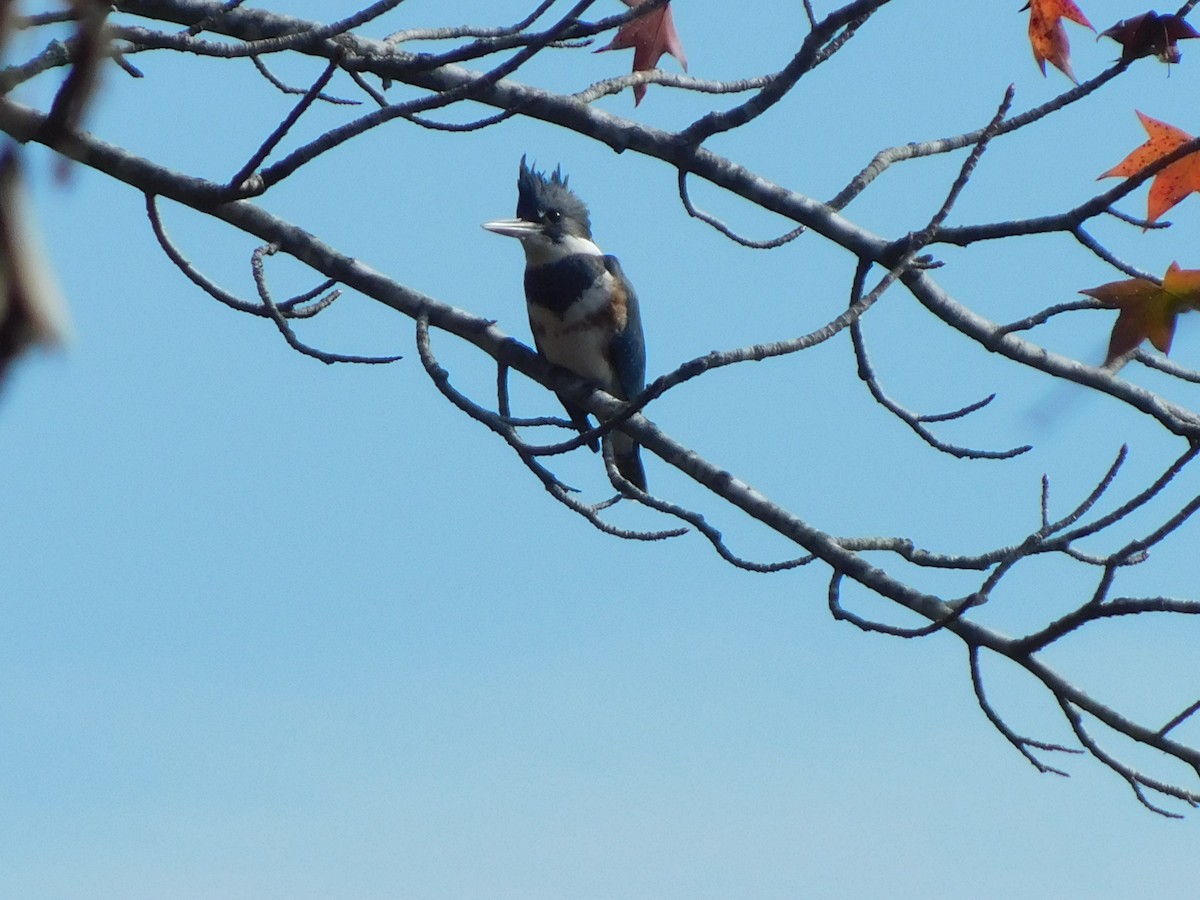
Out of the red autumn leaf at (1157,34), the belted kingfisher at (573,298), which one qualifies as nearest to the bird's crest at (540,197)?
the belted kingfisher at (573,298)

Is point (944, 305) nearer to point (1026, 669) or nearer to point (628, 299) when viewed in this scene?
point (1026, 669)

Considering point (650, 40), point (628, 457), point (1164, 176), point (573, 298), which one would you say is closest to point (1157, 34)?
point (1164, 176)

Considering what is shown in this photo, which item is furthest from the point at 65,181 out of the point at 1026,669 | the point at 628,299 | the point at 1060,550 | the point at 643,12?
the point at 628,299

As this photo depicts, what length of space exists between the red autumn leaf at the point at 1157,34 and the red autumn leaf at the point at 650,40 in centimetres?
124

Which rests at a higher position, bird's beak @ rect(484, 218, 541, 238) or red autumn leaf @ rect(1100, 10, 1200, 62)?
bird's beak @ rect(484, 218, 541, 238)

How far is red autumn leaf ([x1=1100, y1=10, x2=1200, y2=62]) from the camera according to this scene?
2.85 metres

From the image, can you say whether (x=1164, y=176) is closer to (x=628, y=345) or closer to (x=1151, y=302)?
(x=1151, y=302)

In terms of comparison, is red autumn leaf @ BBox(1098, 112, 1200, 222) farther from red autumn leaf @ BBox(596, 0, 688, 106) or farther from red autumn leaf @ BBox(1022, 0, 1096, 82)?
red autumn leaf @ BBox(596, 0, 688, 106)

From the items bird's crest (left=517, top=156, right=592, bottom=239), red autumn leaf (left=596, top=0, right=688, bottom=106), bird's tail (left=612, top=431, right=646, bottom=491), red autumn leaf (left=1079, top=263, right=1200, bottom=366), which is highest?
bird's crest (left=517, top=156, right=592, bottom=239)

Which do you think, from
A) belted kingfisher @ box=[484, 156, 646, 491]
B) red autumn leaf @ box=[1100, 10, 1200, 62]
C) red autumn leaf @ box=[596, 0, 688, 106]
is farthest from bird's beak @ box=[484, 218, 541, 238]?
red autumn leaf @ box=[1100, 10, 1200, 62]

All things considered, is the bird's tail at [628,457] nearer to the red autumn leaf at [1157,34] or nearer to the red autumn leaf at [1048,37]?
the red autumn leaf at [1048,37]

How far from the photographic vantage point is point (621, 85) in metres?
3.50

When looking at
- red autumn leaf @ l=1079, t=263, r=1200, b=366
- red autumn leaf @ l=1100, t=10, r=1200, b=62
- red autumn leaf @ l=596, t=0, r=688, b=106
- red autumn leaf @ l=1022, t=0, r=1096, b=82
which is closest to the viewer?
red autumn leaf @ l=1100, t=10, r=1200, b=62

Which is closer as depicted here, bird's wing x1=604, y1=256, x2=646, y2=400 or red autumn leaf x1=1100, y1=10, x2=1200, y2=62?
red autumn leaf x1=1100, y1=10, x2=1200, y2=62
